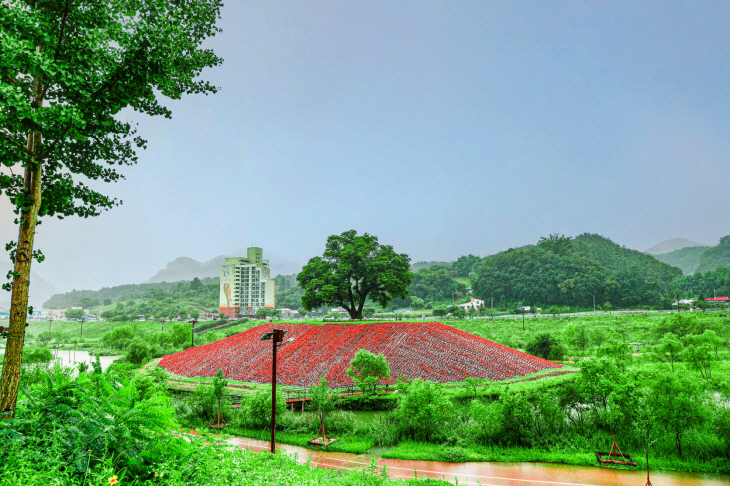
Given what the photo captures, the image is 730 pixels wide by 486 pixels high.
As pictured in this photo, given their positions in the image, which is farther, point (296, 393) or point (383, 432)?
point (296, 393)

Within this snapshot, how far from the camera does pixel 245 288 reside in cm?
10431

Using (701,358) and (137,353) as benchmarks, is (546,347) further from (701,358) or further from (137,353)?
(137,353)

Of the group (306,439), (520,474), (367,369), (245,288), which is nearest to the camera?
(520,474)

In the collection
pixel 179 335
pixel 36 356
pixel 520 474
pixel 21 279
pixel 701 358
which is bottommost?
pixel 520 474

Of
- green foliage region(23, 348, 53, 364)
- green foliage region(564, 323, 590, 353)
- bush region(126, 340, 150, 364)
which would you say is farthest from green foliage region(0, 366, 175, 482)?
green foliage region(564, 323, 590, 353)

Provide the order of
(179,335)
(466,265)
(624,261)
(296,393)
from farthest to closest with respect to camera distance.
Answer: (466,265) → (624,261) → (179,335) → (296,393)

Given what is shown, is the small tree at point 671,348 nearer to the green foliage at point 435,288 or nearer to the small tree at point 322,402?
the small tree at point 322,402

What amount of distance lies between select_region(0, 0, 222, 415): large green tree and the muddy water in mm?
8283

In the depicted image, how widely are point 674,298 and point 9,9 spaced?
84.9m

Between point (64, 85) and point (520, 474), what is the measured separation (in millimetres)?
15694

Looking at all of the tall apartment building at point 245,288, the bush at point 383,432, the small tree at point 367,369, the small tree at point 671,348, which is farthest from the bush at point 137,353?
the tall apartment building at point 245,288

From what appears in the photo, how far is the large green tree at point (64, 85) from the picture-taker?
5.81m

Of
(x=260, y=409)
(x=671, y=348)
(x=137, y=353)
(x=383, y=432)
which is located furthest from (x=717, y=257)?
(x=137, y=353)

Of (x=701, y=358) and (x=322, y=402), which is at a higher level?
(x=701, y=358)
